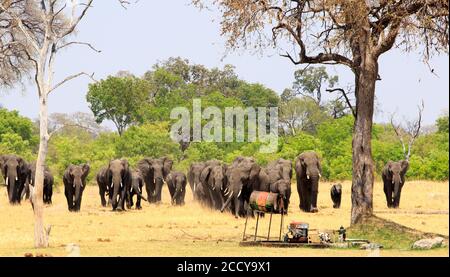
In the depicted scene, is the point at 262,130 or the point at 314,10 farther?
the point at 262,130

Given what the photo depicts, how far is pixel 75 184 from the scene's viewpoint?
131 feet

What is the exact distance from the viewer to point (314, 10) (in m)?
26.5

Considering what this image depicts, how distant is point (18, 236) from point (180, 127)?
62902 millimetres

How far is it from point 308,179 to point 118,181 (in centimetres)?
784

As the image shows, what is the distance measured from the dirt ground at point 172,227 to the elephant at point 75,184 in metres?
0.69

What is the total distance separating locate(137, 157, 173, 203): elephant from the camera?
1940 inches

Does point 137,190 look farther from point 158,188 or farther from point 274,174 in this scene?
point 274,174

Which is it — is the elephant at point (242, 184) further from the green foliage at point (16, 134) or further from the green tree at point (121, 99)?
the green tree at point (121, 99)

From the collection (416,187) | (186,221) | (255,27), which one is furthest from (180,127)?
(255,27)

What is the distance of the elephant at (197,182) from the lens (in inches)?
1750

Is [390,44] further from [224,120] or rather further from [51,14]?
[224,120]

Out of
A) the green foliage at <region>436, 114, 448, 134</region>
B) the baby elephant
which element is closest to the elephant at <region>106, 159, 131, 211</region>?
the baby elephant

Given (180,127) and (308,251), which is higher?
(180,127)

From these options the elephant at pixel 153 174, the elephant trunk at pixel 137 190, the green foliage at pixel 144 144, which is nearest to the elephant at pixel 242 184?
the elephant trunk at pixel 137 190
